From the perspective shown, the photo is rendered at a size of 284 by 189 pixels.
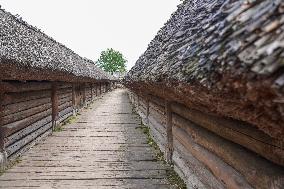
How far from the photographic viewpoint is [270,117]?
1672 mm

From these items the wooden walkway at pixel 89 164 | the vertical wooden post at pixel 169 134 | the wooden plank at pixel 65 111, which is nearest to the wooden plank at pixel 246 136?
the wooden walkway at pixel 89 164

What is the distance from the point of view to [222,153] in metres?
3.56

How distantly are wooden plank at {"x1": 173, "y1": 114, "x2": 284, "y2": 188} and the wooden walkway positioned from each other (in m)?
1.57

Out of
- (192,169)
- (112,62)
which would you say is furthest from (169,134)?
(112,62)

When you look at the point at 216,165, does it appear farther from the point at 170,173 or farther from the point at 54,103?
the point at 54,103

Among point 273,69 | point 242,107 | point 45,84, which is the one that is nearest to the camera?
point 273,69

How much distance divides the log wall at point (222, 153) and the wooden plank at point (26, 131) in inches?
123

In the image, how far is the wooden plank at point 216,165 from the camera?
3109 mm

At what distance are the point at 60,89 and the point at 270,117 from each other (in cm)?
1149

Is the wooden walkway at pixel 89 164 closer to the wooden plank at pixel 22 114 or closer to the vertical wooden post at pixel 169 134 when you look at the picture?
the vertical wooden post at pixel 169 134

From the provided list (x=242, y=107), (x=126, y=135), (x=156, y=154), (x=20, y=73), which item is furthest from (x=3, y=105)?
(x=242, y=107)

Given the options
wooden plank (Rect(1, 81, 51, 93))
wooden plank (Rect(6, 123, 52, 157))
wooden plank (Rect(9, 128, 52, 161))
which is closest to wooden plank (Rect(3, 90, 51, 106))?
wooden plank (Rect(1, 81, 51, 93))

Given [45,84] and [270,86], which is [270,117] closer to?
[270,86]

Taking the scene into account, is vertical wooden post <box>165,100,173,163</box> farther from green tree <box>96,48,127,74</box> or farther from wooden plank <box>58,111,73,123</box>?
green tree <box>96,48,127,74</box>
